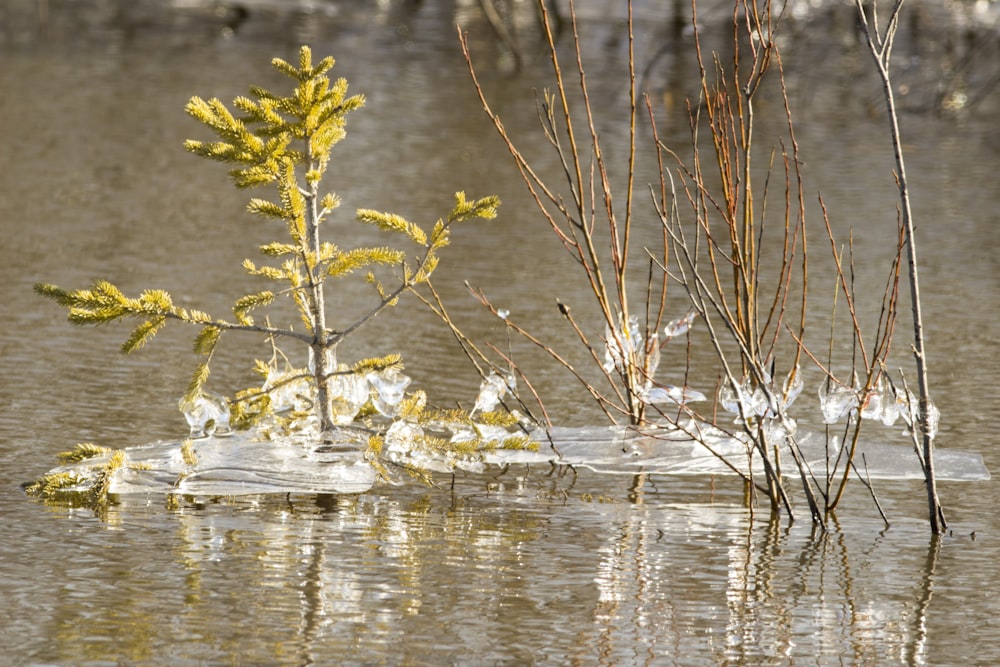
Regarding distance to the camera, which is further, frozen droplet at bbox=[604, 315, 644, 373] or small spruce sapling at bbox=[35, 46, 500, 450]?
frozen droplet at bbox=[604, 315, 644, 373]

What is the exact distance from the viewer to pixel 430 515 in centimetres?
397

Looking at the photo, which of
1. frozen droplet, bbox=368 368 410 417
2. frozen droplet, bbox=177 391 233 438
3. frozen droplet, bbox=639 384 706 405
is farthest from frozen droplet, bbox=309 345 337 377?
frozen droplet, bbox=639 384 706 405

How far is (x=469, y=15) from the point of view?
17344mm

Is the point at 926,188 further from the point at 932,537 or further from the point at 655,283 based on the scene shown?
the point at 932,537

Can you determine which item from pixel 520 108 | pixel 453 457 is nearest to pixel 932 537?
pixel 453 457

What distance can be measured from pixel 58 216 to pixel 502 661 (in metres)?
5.12

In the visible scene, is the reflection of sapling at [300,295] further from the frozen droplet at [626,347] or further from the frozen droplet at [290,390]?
the frozen droplet at [626,347]

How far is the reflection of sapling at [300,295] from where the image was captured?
407cm

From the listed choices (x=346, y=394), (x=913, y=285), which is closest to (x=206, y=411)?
(x=346, y=394)

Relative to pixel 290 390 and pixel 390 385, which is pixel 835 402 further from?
pixel 290 390

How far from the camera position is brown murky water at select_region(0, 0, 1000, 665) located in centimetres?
319

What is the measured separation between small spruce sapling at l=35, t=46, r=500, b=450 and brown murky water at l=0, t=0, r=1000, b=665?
0.34m

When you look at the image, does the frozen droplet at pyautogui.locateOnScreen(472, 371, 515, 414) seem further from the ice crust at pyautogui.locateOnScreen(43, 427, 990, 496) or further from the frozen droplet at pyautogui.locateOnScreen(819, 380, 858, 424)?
the frozen droplet at pyautogui.locateOnScreen(819, 380, 858, 424)

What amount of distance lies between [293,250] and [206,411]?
47 cm
